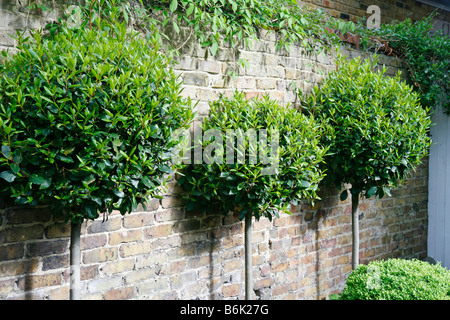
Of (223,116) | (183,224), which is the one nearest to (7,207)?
(183,224)

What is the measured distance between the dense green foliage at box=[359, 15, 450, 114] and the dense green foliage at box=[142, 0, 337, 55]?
1310 mm

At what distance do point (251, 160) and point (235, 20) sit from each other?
120 centimetres

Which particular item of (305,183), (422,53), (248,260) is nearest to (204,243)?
(248,260)

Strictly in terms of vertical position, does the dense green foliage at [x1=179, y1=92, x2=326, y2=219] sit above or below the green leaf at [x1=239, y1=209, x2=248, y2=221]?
above

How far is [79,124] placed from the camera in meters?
2.06

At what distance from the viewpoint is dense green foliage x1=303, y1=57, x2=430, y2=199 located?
11.8 feet

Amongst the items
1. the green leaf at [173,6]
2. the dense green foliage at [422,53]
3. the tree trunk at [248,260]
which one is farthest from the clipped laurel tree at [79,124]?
the dense green foliage at [422,53]

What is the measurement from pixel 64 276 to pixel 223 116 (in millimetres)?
1483

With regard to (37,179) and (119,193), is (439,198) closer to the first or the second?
(119,193)

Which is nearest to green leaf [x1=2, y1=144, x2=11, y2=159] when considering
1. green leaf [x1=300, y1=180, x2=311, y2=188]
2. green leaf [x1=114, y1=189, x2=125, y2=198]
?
green leaf [x1=114, y1=189, x2=125, y2=198]

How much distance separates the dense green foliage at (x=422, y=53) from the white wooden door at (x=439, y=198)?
756mm

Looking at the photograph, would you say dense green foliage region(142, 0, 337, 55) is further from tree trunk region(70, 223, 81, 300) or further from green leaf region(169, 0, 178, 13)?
tree trunk region(70, 223, 81, 300)

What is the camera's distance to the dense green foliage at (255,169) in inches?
115

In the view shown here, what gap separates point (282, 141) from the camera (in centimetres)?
309
